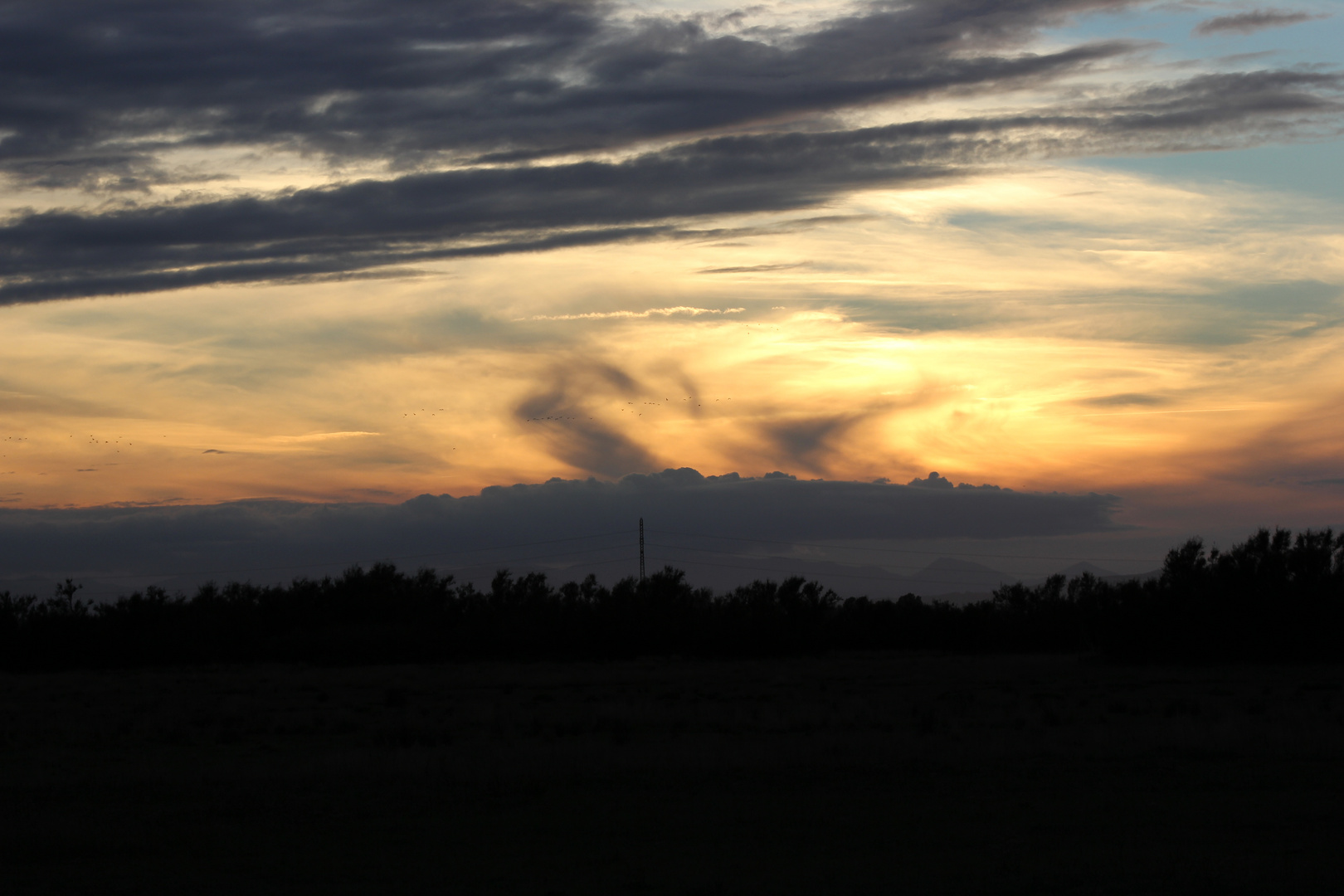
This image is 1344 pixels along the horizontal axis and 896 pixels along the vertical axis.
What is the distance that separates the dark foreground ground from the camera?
1162 cm

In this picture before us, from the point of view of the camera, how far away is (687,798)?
53.9ft

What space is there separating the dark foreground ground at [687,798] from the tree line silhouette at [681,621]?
25142 millimetres

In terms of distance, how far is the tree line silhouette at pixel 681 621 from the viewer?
57.4 metres

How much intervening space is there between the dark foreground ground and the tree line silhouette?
25.1 metres

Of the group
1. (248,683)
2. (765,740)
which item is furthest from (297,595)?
(765,740)

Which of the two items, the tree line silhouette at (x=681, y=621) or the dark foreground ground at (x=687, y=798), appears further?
the tree line silhouette at (x=681, y=621)

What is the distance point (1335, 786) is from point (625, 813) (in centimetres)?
979

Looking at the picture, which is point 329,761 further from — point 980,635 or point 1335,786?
point 980,635

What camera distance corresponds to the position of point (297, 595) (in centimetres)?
9606

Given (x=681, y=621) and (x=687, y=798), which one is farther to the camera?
(x=681, y=621)

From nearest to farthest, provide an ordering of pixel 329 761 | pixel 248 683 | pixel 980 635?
pixel 329 761, pixel 248 683, pixel 980 635

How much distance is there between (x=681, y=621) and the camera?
273 ft

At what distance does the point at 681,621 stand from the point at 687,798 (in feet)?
220

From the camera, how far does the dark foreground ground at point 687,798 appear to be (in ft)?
38.1
